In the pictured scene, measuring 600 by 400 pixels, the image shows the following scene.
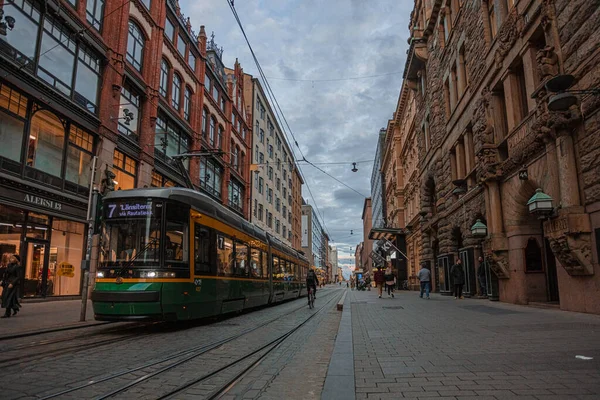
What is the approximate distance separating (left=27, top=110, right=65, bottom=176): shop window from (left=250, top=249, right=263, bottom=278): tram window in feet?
28.0

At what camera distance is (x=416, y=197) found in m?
35.5

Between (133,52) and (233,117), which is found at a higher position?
(233,117)

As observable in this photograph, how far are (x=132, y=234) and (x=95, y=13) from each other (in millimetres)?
15049

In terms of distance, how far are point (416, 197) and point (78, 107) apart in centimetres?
2549

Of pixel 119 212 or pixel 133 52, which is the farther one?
pixel 133 52

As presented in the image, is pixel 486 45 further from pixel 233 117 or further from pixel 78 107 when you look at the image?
pixel 233 117

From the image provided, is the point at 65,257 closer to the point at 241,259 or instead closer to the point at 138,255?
the point at 241,259

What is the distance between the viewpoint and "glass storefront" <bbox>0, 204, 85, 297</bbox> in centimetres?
1525

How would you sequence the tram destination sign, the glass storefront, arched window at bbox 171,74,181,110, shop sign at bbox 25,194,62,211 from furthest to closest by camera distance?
arched window at bbox 171,74,181,110, shop sign at bbox 25,194,62,211, the glass storefront, the tram destination sign

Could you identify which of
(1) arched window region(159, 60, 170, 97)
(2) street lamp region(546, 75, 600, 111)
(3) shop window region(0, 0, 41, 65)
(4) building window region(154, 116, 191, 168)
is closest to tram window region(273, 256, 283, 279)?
(4) building window region(154, 116, 191, 168)

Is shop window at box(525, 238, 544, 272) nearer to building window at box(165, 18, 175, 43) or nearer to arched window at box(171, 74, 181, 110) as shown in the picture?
arched window at box(171, 74, 181, 110)

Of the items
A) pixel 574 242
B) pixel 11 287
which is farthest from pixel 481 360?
pixel 11 287

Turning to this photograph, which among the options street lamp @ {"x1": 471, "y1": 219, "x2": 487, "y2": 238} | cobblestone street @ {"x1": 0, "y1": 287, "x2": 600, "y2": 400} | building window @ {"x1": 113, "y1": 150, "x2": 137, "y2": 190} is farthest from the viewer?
building window @ {"x1": 113, "y1": 150, "x2": 137, "y2": 190}

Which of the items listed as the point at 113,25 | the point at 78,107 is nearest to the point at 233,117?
the point at 113,25
